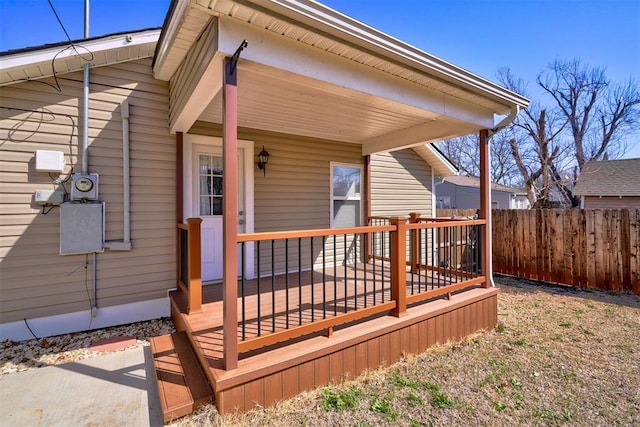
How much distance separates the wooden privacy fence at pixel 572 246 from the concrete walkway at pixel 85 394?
6.96 meters

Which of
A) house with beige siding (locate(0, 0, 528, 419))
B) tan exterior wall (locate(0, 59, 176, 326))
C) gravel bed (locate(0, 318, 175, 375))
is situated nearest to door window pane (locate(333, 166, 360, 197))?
house with beige siding (locate(0, 0, 528, 419))

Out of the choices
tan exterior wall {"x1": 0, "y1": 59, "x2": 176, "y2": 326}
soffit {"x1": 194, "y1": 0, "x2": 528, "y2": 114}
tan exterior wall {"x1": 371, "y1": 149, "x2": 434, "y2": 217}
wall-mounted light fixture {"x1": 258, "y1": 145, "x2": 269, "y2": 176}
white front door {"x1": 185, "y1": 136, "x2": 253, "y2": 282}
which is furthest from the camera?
tan exterior wall {"x1": 371, "y1": 149, "x2": 434, "y2": 217}

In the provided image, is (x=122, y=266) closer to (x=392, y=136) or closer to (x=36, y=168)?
(x=36, y=168)

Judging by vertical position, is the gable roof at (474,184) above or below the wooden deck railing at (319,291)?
above

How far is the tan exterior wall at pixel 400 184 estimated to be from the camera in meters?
6.49

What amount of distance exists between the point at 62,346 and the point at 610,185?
1866 centimetres

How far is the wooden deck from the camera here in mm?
2197

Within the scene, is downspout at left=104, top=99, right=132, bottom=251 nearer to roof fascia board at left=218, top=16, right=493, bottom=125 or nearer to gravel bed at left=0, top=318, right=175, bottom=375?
gravel bed at left=0, top=318, right=175, bottom=375

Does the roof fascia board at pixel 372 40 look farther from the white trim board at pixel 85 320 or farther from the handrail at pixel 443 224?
the white trim board at pixel 85 320

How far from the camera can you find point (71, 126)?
11.3ft

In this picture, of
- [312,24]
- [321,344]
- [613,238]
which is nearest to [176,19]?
[312,24]

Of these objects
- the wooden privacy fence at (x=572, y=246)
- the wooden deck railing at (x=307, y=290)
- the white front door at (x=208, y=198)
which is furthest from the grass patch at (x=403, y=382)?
the wooden privacy fence at (x=572, y=246)

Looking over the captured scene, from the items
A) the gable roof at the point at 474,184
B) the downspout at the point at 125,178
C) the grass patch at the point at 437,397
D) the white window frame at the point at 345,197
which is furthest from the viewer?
the gable roof at the point at 474,184

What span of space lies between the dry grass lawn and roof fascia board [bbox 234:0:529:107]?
2.77 m
